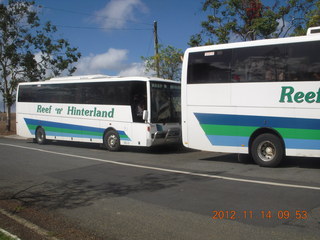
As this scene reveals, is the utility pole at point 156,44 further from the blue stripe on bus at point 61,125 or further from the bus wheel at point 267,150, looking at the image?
the bus wheel at point 267,150

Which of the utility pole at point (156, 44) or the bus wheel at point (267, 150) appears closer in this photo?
the bus wheel at point (267, 150)

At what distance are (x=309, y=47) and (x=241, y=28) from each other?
32.5ft

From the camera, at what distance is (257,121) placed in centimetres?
1065

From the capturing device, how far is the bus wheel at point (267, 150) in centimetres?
1041

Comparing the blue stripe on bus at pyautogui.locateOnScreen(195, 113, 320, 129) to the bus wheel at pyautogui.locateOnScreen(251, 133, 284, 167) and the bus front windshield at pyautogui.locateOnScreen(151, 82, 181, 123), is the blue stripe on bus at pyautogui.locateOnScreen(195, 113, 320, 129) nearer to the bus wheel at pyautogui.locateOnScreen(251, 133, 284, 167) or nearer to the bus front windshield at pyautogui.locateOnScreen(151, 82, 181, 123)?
the bus wheel at pyautogui.locateOnScreen(251, 133, 284, 167)

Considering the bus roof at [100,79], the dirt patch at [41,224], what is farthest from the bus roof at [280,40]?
the dirt patch at [41,224]

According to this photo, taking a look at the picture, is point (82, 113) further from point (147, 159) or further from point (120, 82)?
point (147, 159)

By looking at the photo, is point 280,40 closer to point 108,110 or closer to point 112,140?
point 108,110

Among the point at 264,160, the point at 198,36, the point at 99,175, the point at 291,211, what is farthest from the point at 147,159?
the point at 198,36

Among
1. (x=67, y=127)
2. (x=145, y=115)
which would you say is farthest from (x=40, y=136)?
(x=145, y=115)

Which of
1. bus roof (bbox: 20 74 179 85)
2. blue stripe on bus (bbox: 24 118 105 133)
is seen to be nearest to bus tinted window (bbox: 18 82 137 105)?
bus roof (bbox: 20 74 179 85)

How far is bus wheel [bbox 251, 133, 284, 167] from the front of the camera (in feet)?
34.1

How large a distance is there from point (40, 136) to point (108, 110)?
5.86 metres

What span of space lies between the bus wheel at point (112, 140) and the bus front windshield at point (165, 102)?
2.11m
